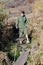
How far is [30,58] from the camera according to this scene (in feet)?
24.6

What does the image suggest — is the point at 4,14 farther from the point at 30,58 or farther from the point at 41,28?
the point at 30,58

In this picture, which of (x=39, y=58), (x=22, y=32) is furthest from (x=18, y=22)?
(x=39, y=58)

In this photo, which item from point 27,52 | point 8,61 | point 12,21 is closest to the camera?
point 8,61

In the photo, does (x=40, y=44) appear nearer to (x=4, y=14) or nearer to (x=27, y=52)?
(x=27, y=52)

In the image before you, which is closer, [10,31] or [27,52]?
[27,52]

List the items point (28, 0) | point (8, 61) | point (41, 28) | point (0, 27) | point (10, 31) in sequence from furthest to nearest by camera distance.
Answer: point (28, 0), point (10, 31), point (0, 27), point (41, 28), point (8, 61)

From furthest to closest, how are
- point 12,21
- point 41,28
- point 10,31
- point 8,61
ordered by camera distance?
point 12,21 < point 10,31 < point 41,28 < point 8,61

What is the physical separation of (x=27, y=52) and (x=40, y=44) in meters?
0.58

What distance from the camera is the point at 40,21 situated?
8.93m

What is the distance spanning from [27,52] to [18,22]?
2351mm

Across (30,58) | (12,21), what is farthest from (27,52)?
(12,21)

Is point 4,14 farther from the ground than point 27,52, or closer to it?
farther from the ground

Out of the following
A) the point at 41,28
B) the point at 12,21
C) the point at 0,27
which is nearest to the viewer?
the point at 41,28

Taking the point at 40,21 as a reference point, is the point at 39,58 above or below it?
below
